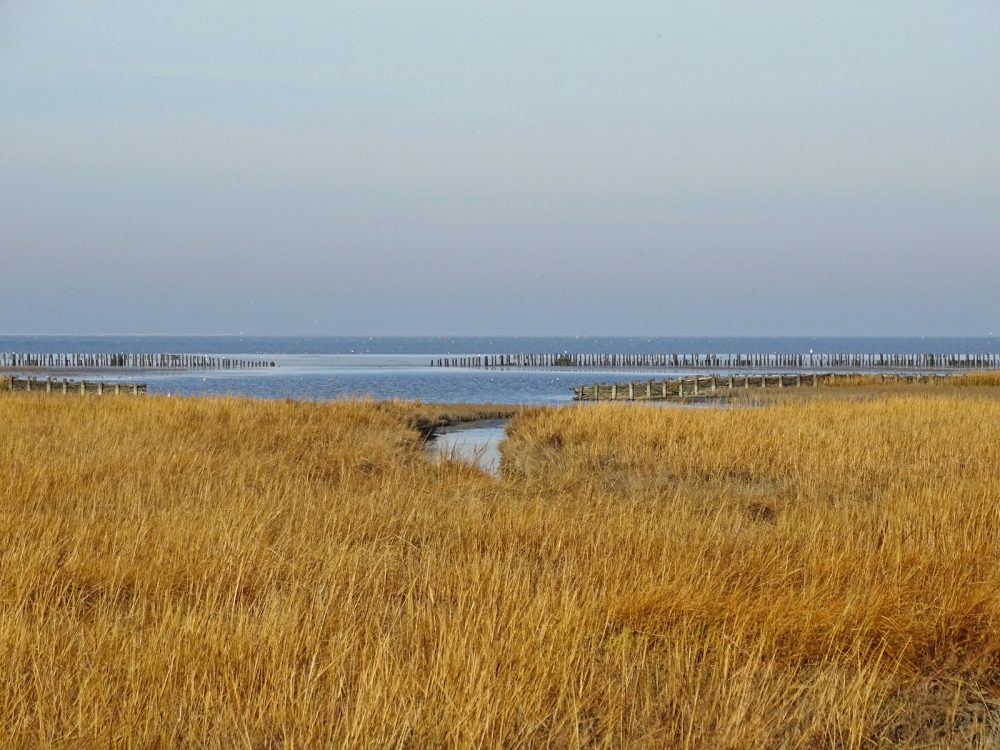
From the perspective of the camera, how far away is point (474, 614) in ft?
18.8

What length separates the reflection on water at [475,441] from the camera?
1875 cm

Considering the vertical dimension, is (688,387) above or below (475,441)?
below

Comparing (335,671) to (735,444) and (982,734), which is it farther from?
(735,444)

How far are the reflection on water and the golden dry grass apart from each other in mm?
6347

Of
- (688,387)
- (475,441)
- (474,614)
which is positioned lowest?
(688,387)

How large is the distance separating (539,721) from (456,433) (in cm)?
2292

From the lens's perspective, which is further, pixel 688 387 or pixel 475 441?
pixel 688 387

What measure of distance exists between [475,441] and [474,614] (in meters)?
18.6

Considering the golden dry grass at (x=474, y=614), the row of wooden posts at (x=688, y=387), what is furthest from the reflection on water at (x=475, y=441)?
the row of wooden posts at (x=688, y=387)

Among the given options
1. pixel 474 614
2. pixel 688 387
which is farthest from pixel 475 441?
pixel 688 387

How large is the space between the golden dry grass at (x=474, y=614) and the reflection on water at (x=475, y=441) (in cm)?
635

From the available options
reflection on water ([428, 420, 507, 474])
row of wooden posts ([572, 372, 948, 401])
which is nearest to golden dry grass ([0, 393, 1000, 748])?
reflection on water ([428, 420, 507, 474])

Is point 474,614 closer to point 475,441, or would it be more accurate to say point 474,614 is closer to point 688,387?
point 475,441

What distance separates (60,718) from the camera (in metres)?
4.15
